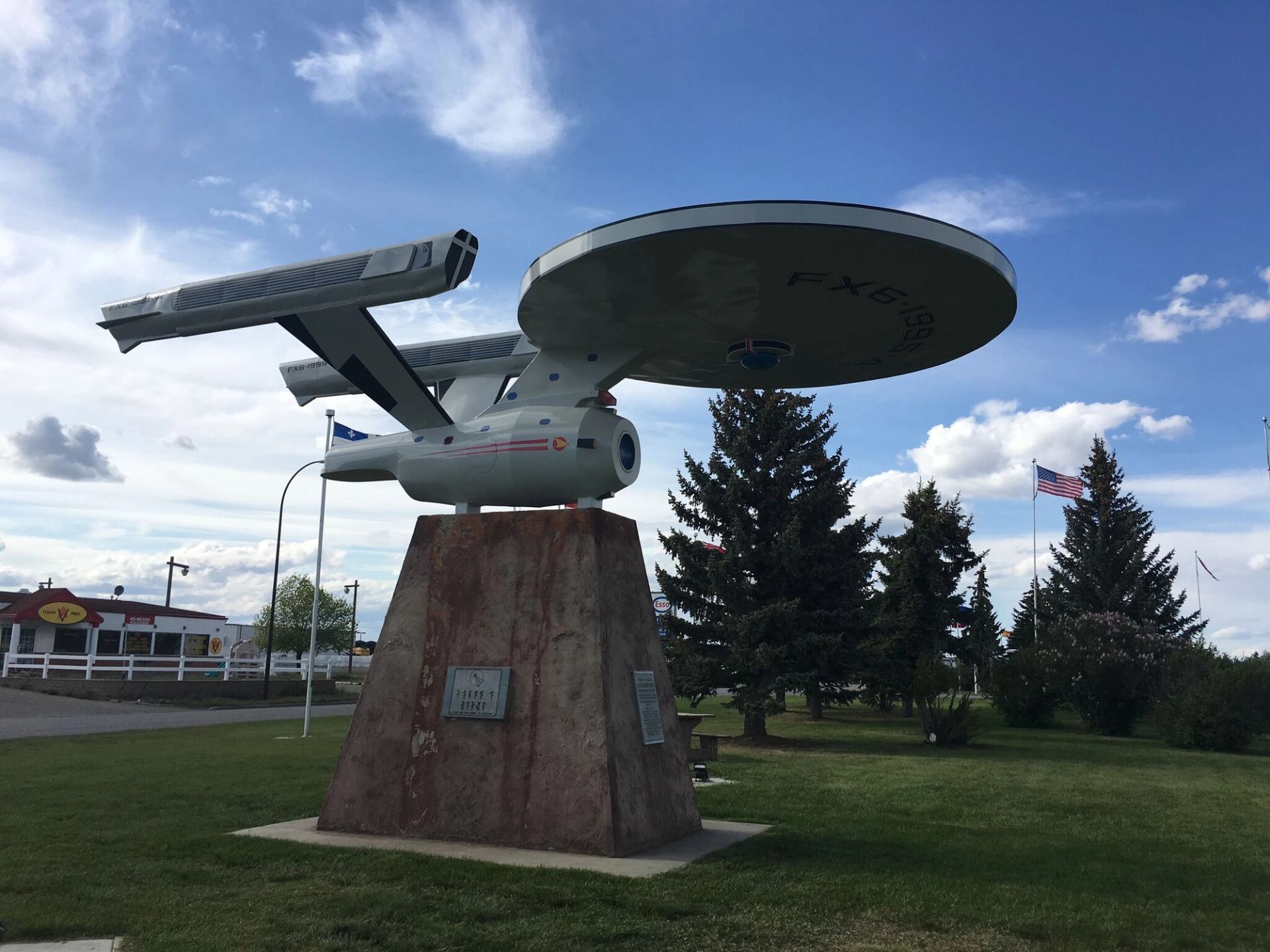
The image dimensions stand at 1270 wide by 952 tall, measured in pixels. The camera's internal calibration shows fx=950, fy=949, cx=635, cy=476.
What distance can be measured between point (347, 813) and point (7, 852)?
284 cm

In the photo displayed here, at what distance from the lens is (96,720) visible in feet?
80.8

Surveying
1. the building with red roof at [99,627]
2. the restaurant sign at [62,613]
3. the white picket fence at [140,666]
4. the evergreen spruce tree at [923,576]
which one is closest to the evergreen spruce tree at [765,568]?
the evergreen spruce tree at [923,576]

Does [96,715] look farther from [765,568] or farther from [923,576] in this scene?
[923,576]

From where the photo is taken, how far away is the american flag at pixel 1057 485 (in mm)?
34594

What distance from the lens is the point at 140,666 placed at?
41344 millimetres

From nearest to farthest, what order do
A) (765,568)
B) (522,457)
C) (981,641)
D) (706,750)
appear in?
1. (522,457)
2. (706,750)
3. (765,568)
4. (981,641)

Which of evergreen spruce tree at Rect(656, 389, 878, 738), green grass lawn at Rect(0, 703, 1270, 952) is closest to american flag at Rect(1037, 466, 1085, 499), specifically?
evergreen spruce tree at Rect(656, 389, 878, 738)

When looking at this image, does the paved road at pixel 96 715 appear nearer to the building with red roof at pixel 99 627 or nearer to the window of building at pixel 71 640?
the building with red roof at pixel 99 627

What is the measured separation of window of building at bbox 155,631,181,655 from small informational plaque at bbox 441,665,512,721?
186ft

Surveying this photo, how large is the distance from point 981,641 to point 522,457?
31.2 m

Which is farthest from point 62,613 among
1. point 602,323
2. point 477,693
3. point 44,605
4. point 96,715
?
point 602,323

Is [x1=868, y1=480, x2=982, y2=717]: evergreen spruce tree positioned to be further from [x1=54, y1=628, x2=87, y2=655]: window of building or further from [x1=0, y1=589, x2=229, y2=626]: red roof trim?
[x1=54, y1=628, x2=87, y2=655]: window of building

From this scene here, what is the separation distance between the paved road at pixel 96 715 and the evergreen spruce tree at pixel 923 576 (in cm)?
1833

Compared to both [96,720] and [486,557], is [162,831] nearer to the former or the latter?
[486,557]
